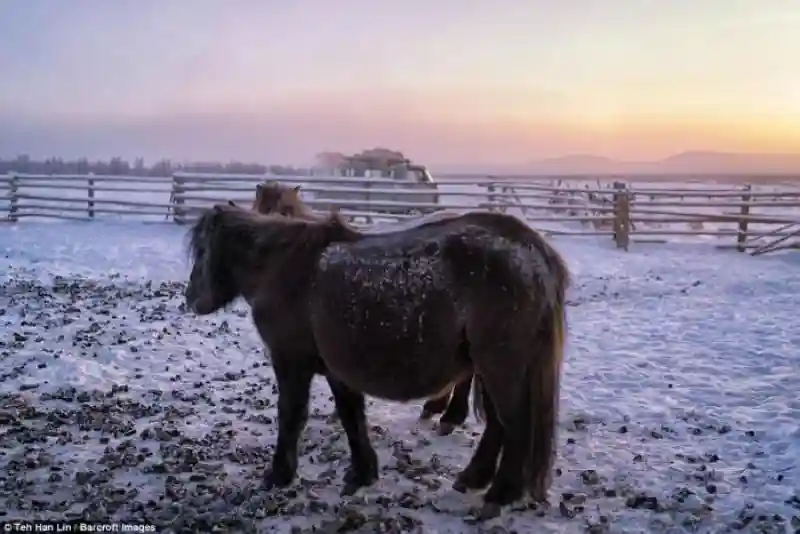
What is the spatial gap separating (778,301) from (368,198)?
10430mm


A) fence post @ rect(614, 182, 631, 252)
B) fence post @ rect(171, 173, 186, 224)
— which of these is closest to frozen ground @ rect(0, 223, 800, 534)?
fence post @ rect(614, 182, 631, 252)

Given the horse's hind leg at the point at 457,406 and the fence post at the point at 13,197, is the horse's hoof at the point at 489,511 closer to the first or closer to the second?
the horse's hind leg at the point at 457,406

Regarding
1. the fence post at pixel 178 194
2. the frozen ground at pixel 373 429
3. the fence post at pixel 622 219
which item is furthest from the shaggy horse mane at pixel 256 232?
the fence post at pixel 178 194

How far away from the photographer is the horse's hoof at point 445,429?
16.8ft

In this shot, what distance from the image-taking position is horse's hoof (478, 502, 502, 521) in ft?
12.6

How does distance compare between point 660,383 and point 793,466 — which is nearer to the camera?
point 793,466

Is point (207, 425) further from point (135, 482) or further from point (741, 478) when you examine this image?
point (741, 478)

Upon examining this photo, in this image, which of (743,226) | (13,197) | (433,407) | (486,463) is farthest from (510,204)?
(13,197)

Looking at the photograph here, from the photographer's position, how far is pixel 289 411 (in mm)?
4277

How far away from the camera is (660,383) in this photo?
611 centimetres

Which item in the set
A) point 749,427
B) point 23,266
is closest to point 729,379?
point 749,427

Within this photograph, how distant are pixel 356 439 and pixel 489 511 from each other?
92cm

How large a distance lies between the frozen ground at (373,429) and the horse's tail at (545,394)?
23 centimetres

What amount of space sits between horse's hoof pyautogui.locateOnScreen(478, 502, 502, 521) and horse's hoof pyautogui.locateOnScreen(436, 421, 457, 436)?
1.22 meters
